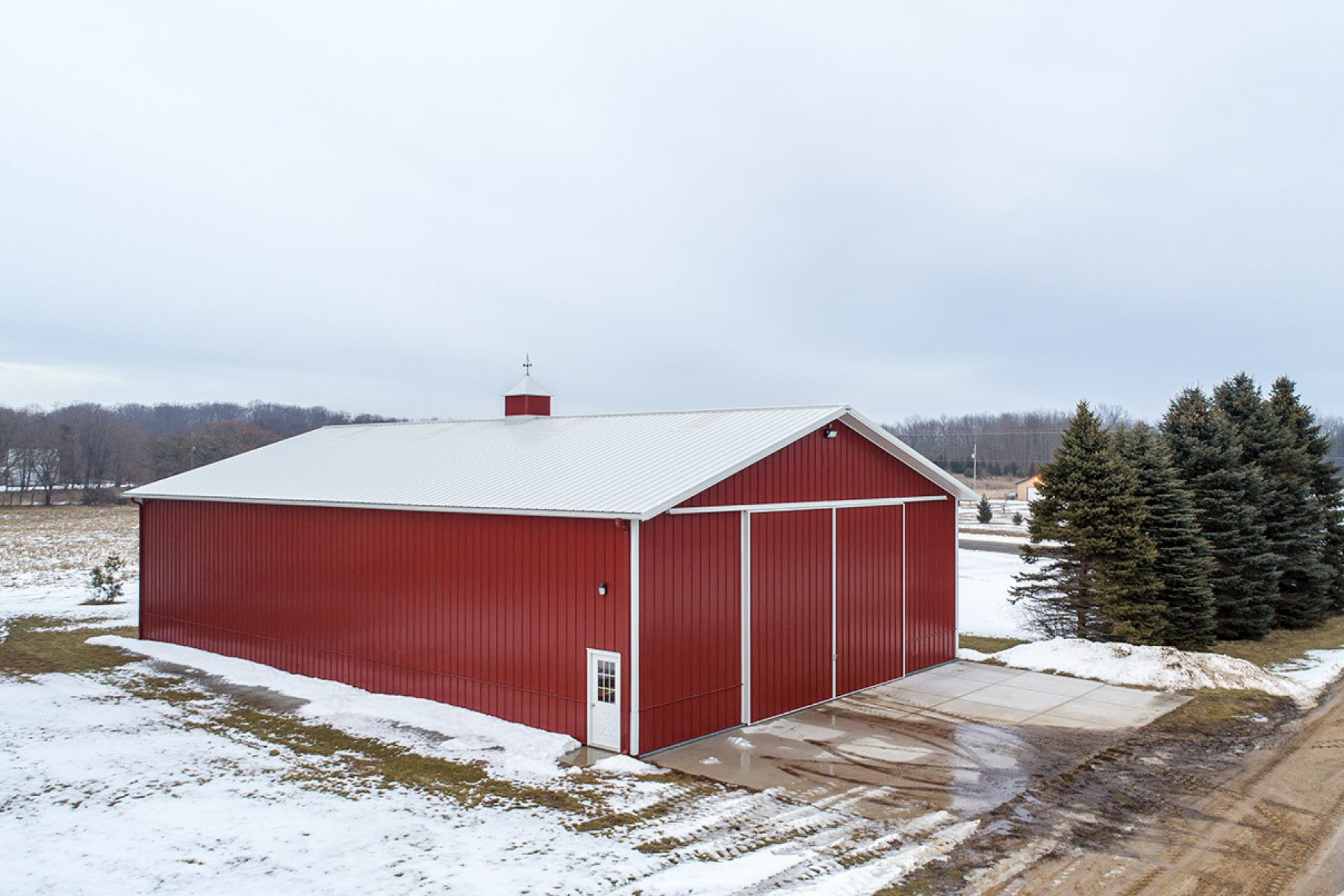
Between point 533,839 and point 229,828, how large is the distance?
279 cm

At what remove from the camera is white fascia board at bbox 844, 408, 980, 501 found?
534 inches

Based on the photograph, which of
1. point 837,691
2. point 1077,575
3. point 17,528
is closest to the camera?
point 837,691

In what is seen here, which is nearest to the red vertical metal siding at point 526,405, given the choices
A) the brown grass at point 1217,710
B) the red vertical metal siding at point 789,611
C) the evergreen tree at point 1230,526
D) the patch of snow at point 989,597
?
the red vertical metal siding at point 789,611

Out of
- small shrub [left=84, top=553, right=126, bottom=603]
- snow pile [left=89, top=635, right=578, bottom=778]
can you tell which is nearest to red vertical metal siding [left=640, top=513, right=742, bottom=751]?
snow pile [left=89, top=635, right=578, bottom=778]

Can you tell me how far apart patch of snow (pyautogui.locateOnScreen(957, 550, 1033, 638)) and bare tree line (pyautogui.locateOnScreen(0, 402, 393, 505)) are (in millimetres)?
40742

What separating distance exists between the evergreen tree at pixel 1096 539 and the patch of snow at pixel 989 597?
1810 millimetres

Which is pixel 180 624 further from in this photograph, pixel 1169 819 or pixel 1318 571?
pixel 1318 571

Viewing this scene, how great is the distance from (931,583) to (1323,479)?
14.3m

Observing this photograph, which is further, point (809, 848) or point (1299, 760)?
point (1299, 760)

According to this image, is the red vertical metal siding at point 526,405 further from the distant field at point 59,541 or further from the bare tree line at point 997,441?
the bare tree line at point 997,441

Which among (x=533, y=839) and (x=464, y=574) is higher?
(x=464, y=574)

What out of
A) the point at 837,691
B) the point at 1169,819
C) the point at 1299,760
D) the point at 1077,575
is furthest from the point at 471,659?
the point at 1077,575

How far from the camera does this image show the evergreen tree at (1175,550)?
56.0ft

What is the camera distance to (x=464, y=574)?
12227 millimetres
